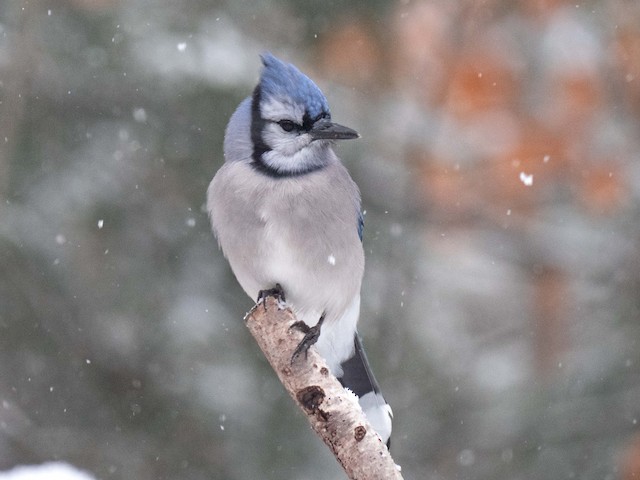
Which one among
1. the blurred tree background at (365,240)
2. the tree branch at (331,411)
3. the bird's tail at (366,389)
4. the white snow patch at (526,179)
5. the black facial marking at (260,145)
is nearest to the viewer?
the tree branch at (331,411)

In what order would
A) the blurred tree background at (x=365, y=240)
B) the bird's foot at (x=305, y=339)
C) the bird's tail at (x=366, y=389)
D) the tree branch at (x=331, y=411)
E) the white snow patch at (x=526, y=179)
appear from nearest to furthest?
the tree branch at (x=331, y=411) < the bird's foot at (x=305, y=339) < the bird's tail at (x=366, y=389) < the blurred tree background at (x=365, y=240) < the white snow patch at (x=526, y=179)

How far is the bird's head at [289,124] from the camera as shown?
251 cm

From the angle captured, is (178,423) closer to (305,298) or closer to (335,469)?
(335,469)

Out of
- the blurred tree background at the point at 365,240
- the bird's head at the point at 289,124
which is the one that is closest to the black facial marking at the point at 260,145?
the bird's head at the point at 289,124

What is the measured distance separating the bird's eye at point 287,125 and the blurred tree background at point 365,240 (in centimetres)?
87

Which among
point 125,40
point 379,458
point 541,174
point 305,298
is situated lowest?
point 379,458

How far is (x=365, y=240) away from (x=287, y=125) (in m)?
1.19

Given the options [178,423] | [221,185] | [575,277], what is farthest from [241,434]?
[575,277]

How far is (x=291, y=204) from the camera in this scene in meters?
2.55

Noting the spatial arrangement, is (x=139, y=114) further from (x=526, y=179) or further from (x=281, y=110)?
(x=526, y=179)

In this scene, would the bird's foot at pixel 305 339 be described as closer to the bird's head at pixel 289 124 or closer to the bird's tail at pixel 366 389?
the bird's tail at pixel 366 389

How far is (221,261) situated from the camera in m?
3.54

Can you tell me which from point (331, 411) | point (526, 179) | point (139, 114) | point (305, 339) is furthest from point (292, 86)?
point (526, 179)

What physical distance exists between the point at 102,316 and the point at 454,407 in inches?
50.7
